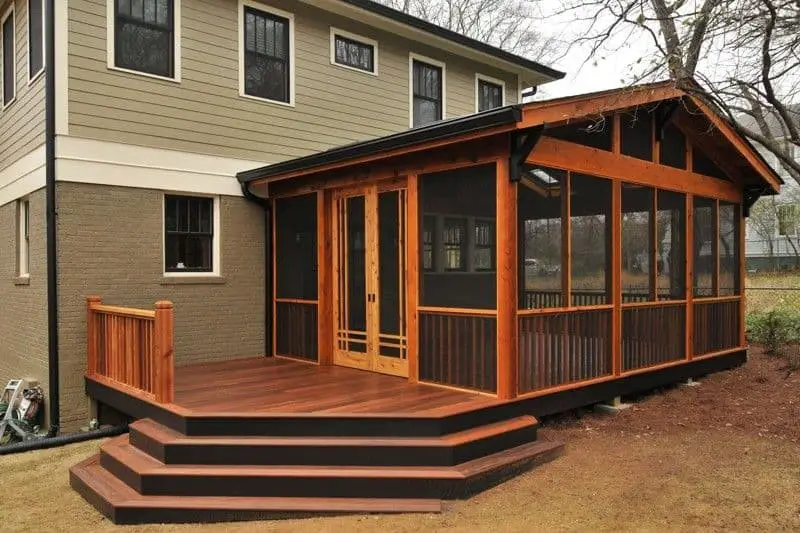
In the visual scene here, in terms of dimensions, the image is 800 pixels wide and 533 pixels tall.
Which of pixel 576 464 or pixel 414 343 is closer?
pixel 576 464

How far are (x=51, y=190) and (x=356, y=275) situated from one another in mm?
3493

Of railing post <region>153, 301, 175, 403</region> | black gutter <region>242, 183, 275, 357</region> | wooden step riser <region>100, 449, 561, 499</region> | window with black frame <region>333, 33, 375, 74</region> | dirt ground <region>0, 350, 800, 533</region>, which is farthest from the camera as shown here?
window with black frame <region>333, 33, 375, 74</region>

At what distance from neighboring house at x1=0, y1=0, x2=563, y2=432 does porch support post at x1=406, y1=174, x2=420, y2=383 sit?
10.1 ft

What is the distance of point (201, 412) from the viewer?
4.91 metres

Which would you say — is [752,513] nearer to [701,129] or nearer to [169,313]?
[169,313]

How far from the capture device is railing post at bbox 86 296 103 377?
6902 millimetres

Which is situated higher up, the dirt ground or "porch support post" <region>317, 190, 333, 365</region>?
"porch support post" <region>317, 190, 333, 365</region>

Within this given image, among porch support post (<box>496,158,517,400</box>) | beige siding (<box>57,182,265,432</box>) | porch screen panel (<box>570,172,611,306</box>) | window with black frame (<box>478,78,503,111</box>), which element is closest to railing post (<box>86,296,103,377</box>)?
beige siding (<box>57,182,265,432</box>)

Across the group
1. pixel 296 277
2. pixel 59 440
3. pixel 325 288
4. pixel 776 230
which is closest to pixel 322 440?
pixel 325 288

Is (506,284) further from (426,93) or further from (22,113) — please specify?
(22,113)

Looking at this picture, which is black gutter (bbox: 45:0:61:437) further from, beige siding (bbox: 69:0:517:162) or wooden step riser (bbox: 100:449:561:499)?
wooden step riser (bbox: 100:449:561:499)

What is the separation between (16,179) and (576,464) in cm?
760

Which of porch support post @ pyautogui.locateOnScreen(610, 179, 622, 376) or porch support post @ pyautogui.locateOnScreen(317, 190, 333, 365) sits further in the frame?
porch support post @ pyautogui.locateOnScreen(317, 190, 333, 365)

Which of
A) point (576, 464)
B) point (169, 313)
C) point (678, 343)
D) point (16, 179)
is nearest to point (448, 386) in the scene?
point (576, 464)
